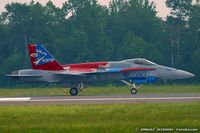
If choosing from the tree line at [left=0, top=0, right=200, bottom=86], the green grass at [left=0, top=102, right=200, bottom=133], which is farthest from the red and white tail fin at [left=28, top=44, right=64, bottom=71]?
the tree line at [left=0, top=0, right=200, bottom=86]

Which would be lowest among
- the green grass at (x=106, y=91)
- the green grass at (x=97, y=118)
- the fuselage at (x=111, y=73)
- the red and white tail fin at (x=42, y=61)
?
the green grass at (x=106, y=91)

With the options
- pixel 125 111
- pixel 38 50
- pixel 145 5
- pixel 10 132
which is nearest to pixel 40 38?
pixel 145 5

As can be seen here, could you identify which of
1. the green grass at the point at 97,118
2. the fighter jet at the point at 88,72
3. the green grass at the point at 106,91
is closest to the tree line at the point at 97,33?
the green grass at the point at 106,91

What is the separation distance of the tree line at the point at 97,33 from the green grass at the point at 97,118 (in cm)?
4444

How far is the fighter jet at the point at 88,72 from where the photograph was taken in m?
41.5

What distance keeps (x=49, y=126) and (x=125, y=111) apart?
5021 mm

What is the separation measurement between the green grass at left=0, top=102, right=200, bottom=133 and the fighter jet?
13.9 meters

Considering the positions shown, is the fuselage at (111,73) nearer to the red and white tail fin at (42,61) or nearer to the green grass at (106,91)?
the red and white tail fin at (42,61)

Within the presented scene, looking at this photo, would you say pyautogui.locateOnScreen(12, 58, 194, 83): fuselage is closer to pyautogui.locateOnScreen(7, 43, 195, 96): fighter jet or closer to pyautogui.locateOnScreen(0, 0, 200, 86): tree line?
pyautogui.locateOnScreen(7, 43, 195, 96): fighter jet

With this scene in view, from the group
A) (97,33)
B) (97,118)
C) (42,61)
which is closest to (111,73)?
(42,61)

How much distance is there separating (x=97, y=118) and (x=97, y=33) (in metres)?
57.9

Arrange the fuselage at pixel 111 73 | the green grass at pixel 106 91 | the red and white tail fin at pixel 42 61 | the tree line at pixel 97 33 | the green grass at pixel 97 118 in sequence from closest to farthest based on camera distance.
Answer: the green grass at pixel 97 118 < the fuselage at pixel 111 73 < the red and white tail fin at pixel 42 61 < the green grass at pixel 106 91 < the tree line at pixel 97 33

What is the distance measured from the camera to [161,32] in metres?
81.2

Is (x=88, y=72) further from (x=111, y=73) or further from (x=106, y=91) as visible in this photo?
(x=106, y=91)
